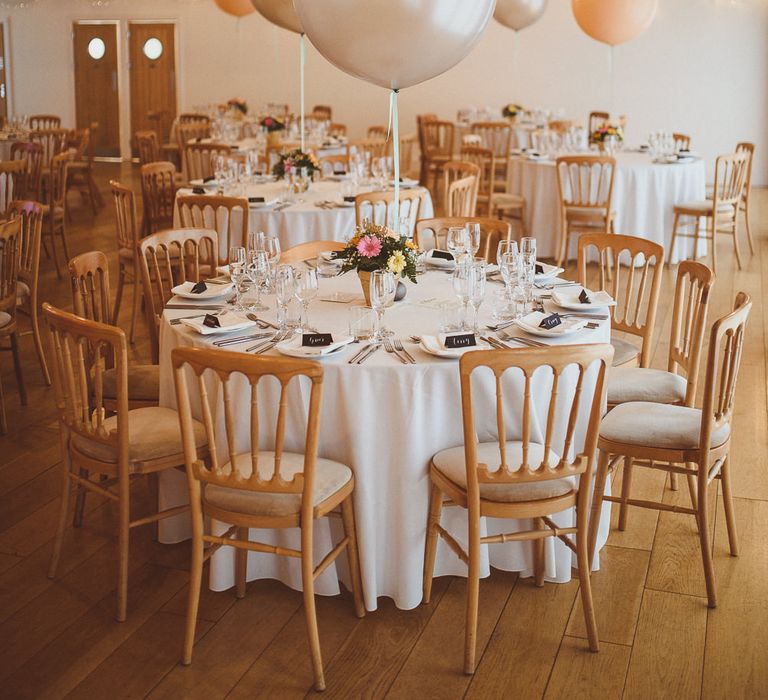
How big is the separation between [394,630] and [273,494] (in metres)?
0.67

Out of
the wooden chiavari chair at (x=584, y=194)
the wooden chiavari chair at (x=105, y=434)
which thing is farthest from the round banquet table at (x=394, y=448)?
the wooden chiavari chair at (x=584, y=194)

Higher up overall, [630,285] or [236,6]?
[236,6]

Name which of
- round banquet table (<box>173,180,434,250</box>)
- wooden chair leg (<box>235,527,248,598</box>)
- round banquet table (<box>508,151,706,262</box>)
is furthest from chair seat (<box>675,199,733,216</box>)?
wooden chair leg (<box>235,527,248,598</box>)

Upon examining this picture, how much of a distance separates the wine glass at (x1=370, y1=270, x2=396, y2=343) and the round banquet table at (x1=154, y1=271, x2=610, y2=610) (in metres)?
0.10

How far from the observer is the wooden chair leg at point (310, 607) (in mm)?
2867

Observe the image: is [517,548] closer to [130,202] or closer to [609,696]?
[609,696]

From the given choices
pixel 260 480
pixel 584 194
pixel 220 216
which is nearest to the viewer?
pixel 260 480

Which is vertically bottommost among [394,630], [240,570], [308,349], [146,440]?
[394,630]

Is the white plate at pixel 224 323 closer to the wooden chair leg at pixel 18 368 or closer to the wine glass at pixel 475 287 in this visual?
the wine glass at pixel 475 287

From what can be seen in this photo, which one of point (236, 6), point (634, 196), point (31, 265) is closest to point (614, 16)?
point (634, 196)

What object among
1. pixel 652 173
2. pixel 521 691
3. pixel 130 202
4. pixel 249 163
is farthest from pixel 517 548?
pixel 652 173

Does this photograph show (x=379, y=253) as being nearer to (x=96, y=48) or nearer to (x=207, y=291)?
(x=207, y=291)

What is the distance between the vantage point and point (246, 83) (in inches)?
612

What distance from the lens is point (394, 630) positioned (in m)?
3.17
